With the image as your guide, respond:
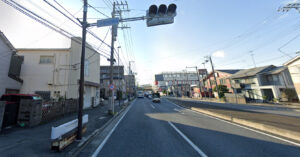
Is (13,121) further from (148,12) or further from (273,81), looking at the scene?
(273,81)

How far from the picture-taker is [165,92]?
74.8m

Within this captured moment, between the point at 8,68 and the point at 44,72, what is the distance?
2.67 m

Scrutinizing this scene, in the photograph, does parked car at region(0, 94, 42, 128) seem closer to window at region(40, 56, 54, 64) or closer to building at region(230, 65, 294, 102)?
window at region(40, 56, 54, 64)

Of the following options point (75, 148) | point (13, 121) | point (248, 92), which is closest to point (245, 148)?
point (75, 148)

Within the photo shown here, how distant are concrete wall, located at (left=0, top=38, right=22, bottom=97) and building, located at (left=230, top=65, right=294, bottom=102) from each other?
34.5 meters

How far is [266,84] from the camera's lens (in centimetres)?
2422

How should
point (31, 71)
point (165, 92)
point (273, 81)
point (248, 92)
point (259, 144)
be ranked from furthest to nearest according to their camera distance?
1. point (165, 92)
2. point (248, 92)
3. point (273, 81)
4. point (31, 71)
5. point (259, 144)

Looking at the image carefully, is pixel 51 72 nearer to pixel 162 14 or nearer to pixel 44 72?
pixel 44 72

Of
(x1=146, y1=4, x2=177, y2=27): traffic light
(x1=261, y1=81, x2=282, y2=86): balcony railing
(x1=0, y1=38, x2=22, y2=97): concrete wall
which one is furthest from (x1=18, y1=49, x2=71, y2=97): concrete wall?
(x1=261, y1=81, x2=282, y2=86): balcony railing

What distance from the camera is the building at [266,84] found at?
70.6 ft

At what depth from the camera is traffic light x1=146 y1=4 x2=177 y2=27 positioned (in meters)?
4.34

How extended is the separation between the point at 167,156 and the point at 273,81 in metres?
34.1

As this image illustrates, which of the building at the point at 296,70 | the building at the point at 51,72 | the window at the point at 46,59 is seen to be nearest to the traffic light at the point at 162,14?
the building at the point at 51,72

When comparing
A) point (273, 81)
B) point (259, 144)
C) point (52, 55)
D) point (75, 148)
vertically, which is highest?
point (52, 55)
